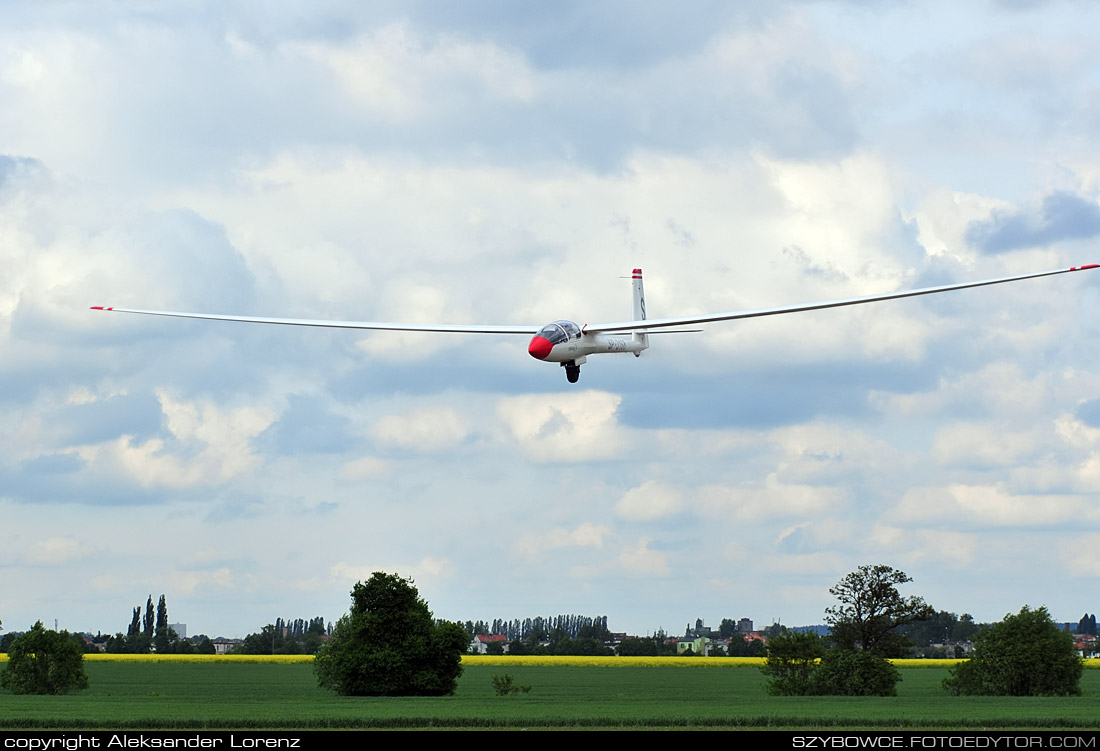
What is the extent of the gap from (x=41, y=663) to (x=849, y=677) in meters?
39.9

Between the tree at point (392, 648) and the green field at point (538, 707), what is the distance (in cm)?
180

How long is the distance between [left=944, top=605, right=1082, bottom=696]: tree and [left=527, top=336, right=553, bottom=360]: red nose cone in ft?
117

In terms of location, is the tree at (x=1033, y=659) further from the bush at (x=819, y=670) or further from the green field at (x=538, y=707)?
the bush at (x=819, y=670)

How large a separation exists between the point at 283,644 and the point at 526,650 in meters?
26.7

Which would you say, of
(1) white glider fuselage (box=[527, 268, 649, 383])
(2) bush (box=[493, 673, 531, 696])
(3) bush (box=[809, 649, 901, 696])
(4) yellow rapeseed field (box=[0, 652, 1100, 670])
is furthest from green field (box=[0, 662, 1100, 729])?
(4) yellow rapeseed field (box=[0, 652, 1100, 670])

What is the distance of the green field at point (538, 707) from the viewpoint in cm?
4784

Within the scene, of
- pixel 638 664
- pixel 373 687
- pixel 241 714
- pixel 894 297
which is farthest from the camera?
pixel 638 664

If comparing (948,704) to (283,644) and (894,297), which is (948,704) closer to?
(894,297)

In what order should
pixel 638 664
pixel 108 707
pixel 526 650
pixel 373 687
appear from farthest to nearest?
pixel 526 650 < pixel 638 664 < pixel 373 687 < pixel 108 707

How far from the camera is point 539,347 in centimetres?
4178

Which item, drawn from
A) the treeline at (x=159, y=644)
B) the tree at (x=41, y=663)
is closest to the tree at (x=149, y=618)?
the treeline at (x=159, y=644)

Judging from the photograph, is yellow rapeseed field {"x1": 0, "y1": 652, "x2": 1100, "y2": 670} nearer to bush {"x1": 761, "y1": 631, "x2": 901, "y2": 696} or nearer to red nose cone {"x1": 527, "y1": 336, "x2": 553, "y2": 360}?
bush {"x1": 761, "y1": 631, "x2": 901, "y2": 696}
